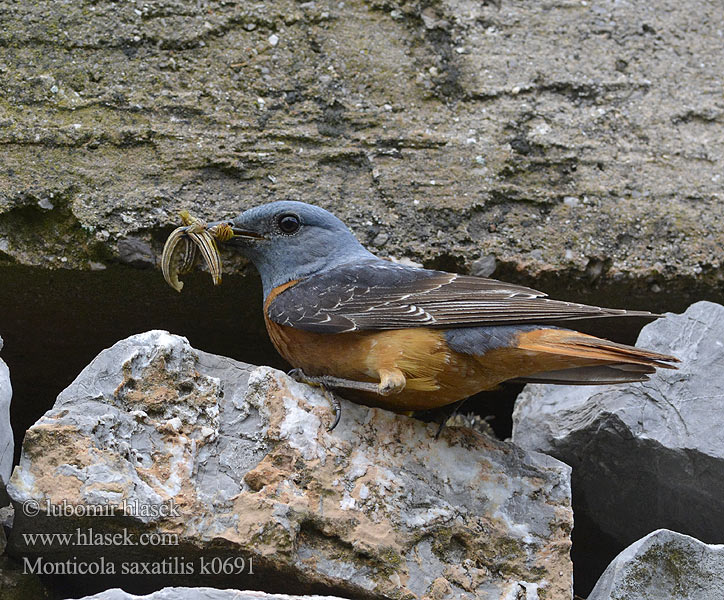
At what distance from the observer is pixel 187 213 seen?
11.2 feet

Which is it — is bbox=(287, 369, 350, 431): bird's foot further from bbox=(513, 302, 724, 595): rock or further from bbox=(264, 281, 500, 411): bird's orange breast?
bbox=(513, 302, 724, 595): rock

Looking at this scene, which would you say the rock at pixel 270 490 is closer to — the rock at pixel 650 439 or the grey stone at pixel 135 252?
the rock at pixel 650 439

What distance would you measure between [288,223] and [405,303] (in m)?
0.63

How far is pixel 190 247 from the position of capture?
3369mm

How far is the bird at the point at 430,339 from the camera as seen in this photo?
9.73 feet

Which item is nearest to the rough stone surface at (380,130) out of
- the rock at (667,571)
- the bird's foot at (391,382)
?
the bird's foot at (391,382)

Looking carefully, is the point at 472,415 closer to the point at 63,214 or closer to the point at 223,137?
the point at 223,137

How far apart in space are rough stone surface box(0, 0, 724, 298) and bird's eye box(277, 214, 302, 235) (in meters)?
0.24

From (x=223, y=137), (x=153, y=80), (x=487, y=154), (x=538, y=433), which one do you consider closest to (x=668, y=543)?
(x=538, y=433)

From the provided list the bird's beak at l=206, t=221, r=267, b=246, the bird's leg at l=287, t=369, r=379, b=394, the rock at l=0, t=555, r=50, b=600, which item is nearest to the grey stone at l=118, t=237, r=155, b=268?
the bird's beak at l=206, t=221, r=267, b=246

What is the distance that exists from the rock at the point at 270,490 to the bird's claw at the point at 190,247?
1.54 feet

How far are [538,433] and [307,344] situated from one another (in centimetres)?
97

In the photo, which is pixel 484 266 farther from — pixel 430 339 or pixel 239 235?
pixel 239 235

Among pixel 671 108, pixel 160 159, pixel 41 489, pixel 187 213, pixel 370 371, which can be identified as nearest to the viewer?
pixel 41 489
